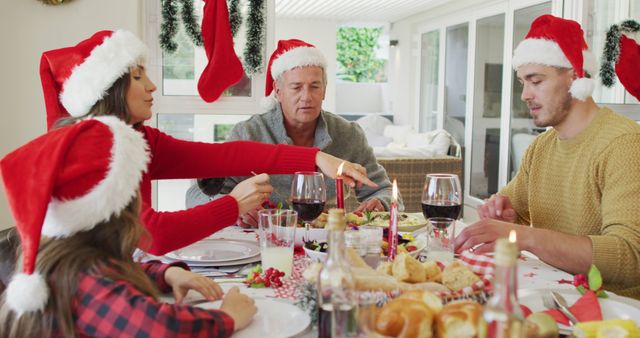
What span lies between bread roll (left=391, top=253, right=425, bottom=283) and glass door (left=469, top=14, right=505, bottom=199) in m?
5.72

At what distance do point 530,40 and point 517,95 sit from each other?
4.43 m

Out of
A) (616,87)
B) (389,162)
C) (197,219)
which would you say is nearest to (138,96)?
(197,219)

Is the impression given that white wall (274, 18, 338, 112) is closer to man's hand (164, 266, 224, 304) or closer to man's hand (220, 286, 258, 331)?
man's hand (164, 266, 224, 304)

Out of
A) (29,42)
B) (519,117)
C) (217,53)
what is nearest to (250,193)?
(217,53)

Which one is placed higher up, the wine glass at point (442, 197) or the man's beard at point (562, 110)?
the man's beard at point (562, 110)

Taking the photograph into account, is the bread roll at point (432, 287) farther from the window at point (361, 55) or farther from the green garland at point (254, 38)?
the window at point (361, 55)

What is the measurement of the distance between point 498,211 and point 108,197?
136 cm

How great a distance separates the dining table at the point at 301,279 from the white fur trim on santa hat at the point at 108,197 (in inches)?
11.1

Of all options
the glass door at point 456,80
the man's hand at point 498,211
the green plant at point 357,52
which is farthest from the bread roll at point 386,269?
the green plant at point 357,52

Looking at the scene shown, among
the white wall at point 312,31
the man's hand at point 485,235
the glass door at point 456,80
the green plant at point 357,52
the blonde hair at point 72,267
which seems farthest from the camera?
the green plant at point 357,52

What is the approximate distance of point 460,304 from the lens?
0.94 metres

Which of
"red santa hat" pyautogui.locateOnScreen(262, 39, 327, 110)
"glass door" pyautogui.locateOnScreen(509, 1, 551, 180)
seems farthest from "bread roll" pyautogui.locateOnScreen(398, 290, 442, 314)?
"glass door" pyautogui.locateOnScreen(509, 1, 551, 180)

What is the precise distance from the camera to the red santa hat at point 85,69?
5.54ft

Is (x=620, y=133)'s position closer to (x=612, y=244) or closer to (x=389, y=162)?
(x=612, y=244)
